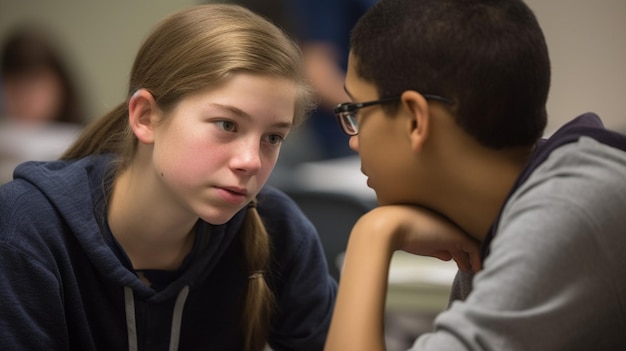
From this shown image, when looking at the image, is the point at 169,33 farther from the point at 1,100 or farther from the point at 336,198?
the point at 1,100

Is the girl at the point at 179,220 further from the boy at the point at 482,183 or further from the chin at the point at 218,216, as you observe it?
the boy at the point at 482,183

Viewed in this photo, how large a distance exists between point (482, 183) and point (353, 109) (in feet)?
0.71

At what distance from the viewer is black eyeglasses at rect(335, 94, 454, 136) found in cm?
127

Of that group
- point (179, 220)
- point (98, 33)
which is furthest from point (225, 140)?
point (98, 33)

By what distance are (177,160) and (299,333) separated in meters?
0.48

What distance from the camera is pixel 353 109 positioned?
1.36m

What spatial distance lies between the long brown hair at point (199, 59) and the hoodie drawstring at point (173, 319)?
0.46 ft

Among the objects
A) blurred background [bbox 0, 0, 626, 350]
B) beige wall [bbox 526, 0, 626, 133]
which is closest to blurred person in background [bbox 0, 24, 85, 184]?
blurred background [bbox 0, 0, 626, 350]

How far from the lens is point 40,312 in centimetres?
148

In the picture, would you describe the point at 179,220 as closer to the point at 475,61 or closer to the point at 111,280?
the point at 111,280

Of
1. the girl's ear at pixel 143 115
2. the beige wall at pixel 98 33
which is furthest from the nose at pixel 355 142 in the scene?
the beige wall at pixel 98 33

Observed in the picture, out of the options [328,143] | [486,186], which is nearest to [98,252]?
[486,186]

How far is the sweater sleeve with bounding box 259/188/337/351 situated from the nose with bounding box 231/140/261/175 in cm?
34

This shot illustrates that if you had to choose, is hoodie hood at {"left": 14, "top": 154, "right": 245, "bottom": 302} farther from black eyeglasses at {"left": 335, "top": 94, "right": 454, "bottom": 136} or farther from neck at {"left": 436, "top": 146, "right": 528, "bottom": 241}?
neck at {"left": 436, "top": 146, "right": 528, "bottom": 241}
